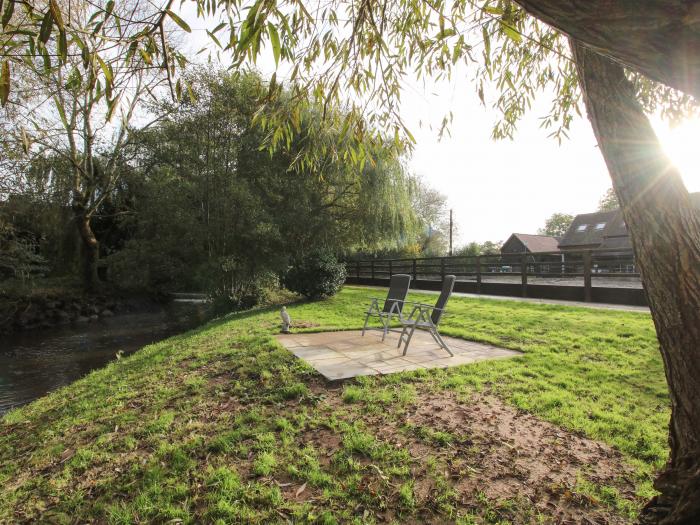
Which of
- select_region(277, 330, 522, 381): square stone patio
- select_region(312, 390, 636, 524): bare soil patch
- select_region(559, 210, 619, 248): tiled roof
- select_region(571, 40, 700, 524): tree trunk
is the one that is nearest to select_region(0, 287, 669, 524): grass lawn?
select_region(312, 390, 636, 524): bare soil patch

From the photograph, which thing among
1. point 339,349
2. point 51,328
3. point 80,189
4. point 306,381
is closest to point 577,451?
point 306,381

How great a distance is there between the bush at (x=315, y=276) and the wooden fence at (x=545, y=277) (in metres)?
4.23

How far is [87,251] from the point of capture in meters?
17.4

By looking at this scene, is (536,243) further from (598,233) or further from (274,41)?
(274,41)

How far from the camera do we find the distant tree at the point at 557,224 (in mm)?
60875

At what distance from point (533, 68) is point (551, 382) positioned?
3464 mm

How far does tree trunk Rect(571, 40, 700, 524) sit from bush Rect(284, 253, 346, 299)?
1108 centimetres

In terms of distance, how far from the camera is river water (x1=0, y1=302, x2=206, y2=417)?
680 centimetres

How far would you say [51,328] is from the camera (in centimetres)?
1324

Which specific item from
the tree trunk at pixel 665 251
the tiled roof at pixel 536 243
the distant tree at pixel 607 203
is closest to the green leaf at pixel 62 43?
the tree trunk at pixel 665 251

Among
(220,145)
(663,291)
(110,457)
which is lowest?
(110,457)

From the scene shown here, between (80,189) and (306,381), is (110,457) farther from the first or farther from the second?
(80,189)

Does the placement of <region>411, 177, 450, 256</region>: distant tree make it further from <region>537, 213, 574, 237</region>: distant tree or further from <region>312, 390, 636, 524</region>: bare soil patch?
<region>312, 390, 636, 524</region>: bare soil patch

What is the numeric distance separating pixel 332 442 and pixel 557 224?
67591 millimetres
